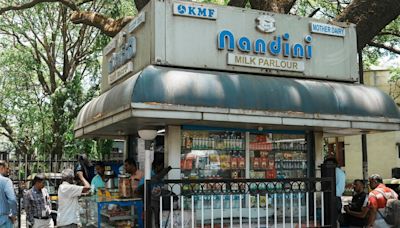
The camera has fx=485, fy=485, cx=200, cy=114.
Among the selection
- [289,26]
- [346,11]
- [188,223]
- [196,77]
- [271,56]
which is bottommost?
[188,223]

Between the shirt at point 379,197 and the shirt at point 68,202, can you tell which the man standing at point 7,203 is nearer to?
the shirt at point 68,202

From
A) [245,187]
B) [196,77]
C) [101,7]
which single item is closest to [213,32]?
[196,77]

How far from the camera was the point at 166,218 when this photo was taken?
697cm

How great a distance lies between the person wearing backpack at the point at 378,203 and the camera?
8672 millimetres

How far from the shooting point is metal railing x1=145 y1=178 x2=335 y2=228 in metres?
6.79

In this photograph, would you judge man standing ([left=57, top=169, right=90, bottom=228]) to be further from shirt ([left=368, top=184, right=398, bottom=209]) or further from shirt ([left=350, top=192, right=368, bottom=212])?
shirt ([left=368, top=184, right=398, bottom=209])

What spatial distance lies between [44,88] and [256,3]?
19050 millimetres

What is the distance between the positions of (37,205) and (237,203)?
12.3 feet

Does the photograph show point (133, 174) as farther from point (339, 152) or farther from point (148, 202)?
point (339, 152)

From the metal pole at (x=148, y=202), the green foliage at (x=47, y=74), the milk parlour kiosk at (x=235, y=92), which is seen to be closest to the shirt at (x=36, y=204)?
the milk parlour kiosk at (x=235, y=92)

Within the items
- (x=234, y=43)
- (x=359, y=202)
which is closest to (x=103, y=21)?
(x=234, y=43)

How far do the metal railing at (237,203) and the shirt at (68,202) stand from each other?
1762 mm

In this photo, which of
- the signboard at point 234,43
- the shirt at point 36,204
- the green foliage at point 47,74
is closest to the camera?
the signboard at point 234,43

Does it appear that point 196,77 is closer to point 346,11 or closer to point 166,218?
point 166,218
